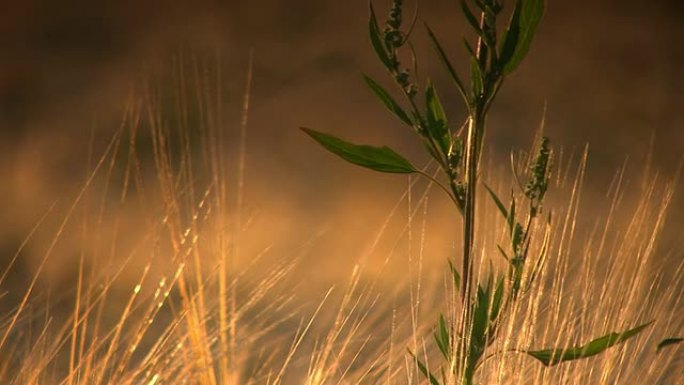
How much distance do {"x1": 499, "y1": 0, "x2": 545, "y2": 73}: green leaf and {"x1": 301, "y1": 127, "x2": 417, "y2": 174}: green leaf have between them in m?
0.11

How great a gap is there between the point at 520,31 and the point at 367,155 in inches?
5.9

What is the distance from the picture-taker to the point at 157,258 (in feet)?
3.39

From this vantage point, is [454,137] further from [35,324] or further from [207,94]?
[35,324]

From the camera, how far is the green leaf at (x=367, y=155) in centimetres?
79

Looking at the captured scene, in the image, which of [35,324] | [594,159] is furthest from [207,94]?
[594,159]

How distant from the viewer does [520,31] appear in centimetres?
78

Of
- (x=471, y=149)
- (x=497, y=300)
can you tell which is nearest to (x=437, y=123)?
(x=471, y=149)

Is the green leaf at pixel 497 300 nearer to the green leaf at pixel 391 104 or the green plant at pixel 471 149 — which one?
the green plant at pixel 471 149

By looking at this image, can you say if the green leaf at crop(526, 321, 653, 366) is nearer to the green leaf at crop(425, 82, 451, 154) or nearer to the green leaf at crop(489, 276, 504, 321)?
the green leaf at crop(489, 276, 504, 321)

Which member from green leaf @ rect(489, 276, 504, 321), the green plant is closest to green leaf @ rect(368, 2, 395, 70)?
the green plant

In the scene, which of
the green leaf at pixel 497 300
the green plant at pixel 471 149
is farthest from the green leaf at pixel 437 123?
the green leaf at pixel 497 300

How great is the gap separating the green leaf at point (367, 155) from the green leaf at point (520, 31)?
0.11 meters

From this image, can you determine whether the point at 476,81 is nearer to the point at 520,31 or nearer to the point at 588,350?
the point at 520,31

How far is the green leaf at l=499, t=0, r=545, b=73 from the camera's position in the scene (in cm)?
78
